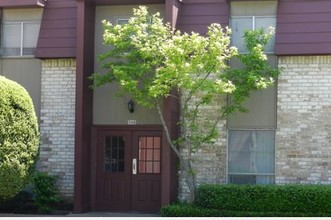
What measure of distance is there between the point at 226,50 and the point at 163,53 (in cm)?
165

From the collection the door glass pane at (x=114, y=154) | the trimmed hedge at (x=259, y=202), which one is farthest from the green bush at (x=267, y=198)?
the door glass pane at (x=114, y=154)

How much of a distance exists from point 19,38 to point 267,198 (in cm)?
852

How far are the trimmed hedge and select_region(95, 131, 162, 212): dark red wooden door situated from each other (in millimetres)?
1613

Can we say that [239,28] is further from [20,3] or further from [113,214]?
[20,3]

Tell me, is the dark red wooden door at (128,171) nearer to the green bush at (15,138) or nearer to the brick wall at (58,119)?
the brick wall at (58,119)

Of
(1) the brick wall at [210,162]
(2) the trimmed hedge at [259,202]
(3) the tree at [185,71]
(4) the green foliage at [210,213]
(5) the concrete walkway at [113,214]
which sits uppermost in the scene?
(3) the tree at [185,71]

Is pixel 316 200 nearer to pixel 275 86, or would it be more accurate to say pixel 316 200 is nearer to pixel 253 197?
pixel 253 197

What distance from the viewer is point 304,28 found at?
18.0m

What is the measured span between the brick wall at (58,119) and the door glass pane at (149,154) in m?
1.95

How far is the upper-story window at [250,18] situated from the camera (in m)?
18.6

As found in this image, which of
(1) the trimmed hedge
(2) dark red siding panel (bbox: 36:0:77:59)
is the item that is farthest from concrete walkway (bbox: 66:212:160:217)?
(2) dark red siding panel (bbox: 36:0:77:59)

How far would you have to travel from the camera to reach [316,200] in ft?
55.0

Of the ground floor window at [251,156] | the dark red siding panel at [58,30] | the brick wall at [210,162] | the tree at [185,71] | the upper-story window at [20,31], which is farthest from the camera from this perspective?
the upper-story window at [20,31]

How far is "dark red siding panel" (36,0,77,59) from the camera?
755 inches
